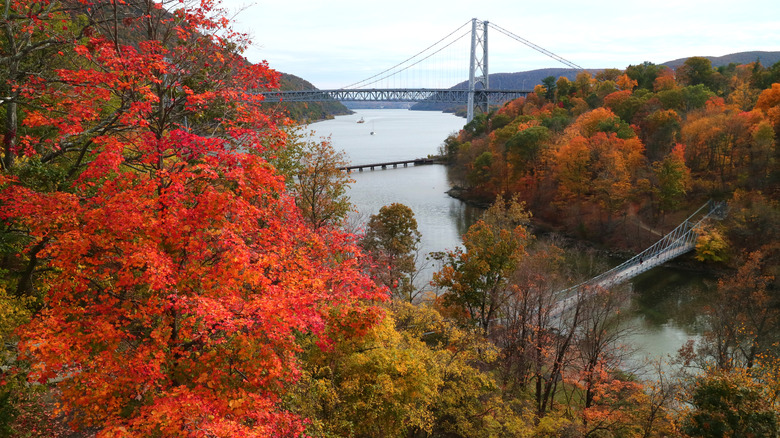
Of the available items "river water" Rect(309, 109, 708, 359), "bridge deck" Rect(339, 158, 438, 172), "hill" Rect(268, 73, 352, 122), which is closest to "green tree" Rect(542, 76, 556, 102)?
"river water" Rect(309, 109, 708, 359)

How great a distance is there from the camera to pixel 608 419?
430 inches

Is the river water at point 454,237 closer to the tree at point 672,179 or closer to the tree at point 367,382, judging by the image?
the tree at point 672,179

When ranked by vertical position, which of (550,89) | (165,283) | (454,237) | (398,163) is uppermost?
(550,89)

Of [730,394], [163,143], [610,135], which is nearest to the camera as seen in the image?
[163,143]

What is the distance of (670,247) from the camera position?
25594mm

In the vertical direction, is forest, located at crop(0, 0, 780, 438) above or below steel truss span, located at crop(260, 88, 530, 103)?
below

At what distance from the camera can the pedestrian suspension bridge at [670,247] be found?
22.7 m

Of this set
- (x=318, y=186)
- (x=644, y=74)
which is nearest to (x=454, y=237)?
(x=318, y=186)

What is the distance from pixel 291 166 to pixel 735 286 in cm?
1542

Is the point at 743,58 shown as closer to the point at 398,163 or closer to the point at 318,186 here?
the point at 398,163

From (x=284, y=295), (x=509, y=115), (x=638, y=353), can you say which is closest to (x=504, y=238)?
(x=638, y=353)

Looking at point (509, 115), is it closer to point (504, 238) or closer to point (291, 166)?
point (504, 238)

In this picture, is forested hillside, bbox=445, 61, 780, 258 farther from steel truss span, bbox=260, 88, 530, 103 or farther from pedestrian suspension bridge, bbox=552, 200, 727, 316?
steel truss span, bbox=260, 88, 530, 103

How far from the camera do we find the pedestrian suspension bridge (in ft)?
74.3
